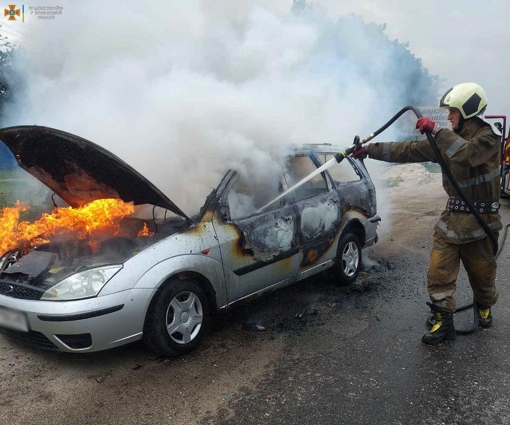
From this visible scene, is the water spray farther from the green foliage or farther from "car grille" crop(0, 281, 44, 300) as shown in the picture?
the green foliage

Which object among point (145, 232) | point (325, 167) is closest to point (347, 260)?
point (325, 167)

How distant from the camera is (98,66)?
5.30m

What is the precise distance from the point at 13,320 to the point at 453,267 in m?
3.63

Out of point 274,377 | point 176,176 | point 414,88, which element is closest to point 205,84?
point 176,176

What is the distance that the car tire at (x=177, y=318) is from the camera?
3.30 meters

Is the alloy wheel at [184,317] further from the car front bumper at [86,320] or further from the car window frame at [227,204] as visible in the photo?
the car window frame at [227,204]

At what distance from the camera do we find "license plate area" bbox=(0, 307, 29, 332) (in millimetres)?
3193

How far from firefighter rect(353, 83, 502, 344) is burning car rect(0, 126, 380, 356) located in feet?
3.60

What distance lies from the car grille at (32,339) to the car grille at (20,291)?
272mm

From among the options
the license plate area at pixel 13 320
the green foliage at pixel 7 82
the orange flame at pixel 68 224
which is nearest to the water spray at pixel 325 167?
the orange flame at pixel 68 224

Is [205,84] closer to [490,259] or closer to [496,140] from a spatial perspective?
[496,140]

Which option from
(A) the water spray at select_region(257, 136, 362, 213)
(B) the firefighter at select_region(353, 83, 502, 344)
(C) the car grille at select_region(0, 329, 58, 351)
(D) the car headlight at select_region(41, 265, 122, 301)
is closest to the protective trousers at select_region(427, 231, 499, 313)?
(B) the firefighter at select_region(353, 83, 502, 344)

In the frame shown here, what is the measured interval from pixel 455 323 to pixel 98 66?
4.91 metres

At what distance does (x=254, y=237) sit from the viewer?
394 centimetres
